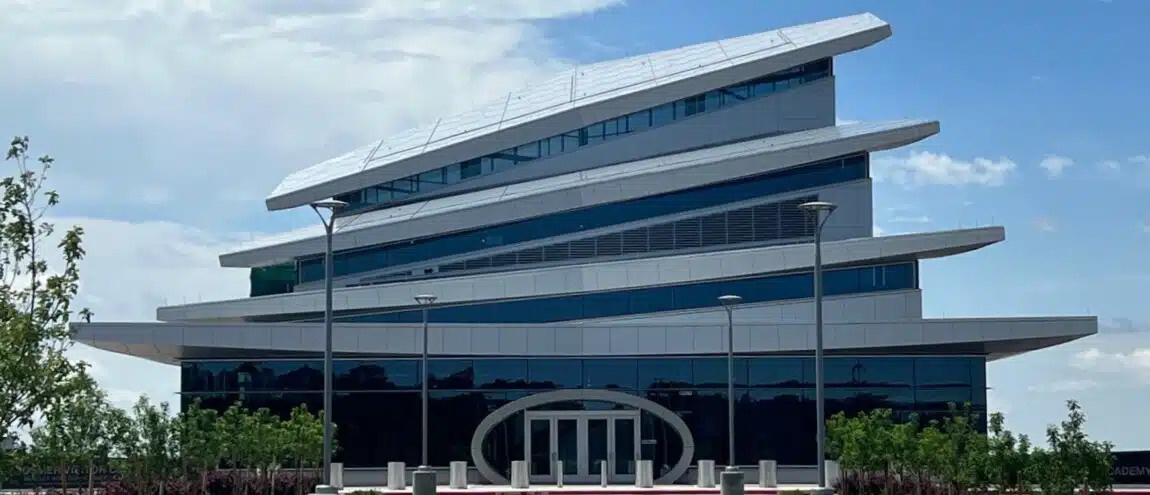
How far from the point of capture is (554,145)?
2478 inches

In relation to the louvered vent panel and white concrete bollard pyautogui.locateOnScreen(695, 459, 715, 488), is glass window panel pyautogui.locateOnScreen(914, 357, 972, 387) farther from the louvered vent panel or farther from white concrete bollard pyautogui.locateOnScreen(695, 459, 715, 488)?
white concrete bollard pyautogui.locateOnScreen(695, 459, 715, 488)

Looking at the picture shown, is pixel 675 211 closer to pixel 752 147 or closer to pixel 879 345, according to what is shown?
pixel 752 147

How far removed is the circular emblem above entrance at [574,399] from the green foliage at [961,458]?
5.84 m

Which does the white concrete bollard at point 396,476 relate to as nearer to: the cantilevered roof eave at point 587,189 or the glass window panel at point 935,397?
the cantilevered roof eave at point 587,189

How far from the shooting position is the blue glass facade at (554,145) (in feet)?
206

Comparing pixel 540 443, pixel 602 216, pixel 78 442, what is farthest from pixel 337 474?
pixel 602 216

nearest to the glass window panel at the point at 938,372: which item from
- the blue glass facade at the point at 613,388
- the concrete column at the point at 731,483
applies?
the blue glass facade at the point at 613,388

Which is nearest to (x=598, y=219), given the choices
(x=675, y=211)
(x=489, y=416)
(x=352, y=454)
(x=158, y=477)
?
(x=675, y=211)

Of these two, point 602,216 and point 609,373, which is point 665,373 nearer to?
point 609,373

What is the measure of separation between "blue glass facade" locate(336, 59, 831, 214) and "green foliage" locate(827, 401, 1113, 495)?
47.2 feet

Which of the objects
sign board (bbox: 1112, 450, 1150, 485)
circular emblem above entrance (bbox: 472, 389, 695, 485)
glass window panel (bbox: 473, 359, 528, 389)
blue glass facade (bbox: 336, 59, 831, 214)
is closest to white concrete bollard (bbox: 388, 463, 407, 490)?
circular emblem above entrance (bbox: 472, 389, 695, 485)

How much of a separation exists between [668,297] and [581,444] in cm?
619

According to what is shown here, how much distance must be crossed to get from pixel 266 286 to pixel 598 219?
13436 mm

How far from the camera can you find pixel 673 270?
5866 centimetres
